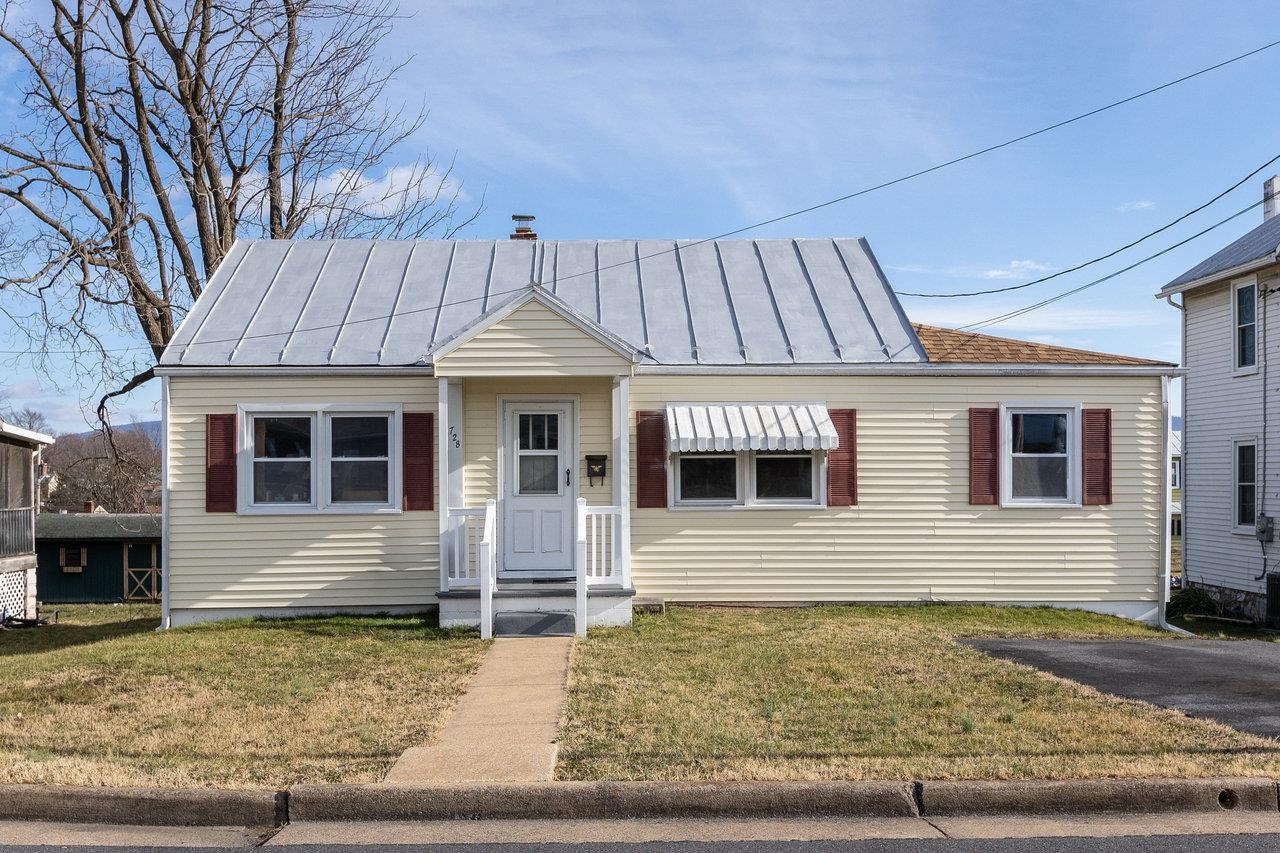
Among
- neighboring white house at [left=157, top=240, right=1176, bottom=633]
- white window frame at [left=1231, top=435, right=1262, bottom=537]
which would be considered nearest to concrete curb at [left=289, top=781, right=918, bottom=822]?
neighboring white house at [left=157, top=240, right=1176, bottom=633]

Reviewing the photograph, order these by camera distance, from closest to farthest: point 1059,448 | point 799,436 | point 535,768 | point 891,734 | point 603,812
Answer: point 603,812
point 535,768
point 891,734
point 799,436
point 1059,448

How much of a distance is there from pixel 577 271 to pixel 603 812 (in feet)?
32.7

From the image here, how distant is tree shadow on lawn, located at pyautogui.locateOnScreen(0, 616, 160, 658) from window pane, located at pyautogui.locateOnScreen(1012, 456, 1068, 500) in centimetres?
1058

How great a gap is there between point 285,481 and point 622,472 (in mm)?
4055

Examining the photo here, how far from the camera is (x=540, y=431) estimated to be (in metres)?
12.5

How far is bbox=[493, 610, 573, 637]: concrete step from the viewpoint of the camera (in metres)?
10.7

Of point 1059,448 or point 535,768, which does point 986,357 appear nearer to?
point 1059,448

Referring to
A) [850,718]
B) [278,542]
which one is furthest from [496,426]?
[850,718]

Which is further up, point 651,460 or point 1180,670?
point 651,460

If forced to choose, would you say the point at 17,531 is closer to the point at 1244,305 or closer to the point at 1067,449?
the point at 1067,449

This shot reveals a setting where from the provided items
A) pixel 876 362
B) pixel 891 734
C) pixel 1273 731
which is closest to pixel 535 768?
pixel 891 734

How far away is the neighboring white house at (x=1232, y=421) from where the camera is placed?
58.2ft

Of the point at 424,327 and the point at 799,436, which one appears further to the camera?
the point at 424,327

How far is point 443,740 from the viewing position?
657 centimetres
